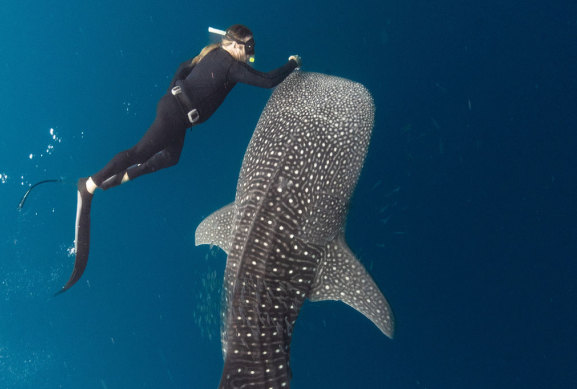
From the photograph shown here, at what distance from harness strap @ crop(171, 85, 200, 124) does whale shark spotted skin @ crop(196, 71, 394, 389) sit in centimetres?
55

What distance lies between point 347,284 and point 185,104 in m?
1.96

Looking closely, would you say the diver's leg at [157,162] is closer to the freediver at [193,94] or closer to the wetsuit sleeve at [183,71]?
the freediver at [193,94]

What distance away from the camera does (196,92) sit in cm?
298

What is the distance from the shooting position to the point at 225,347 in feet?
8.30

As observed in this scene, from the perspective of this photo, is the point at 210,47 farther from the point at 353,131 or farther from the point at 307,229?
the point at 307,229

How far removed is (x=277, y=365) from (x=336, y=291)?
0.70m

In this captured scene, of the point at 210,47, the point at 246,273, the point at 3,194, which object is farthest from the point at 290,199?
the point at 3,194

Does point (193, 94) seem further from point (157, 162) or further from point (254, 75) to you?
point (157, 162)

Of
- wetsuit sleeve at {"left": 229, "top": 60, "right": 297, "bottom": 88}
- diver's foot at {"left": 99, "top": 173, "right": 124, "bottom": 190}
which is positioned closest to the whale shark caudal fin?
wetsuit sleeve at {"left": 229, "top": 60, "right": 297, "bottom": 88}

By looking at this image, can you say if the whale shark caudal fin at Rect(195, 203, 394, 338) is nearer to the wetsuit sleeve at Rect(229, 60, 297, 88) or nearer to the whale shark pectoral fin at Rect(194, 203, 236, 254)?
the whale shark pectoral fin at Rect(194, 203, 236, 254)

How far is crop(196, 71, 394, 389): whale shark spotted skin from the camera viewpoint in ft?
7.98

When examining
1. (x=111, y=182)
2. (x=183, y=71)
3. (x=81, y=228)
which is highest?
(x=183, y=71)

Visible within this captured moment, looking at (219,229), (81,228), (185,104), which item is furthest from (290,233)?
(81,228)

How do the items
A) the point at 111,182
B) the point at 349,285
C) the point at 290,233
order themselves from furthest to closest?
the point at 111,182 < the point at 349,285 < the point at 290,233
